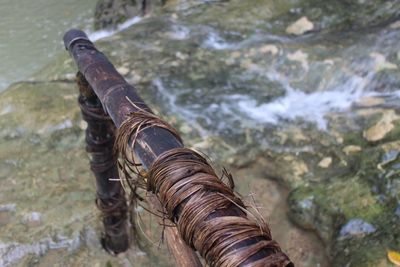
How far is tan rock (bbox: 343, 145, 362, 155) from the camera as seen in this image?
320 centimetres

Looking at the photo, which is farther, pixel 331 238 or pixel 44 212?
pixel 44 212

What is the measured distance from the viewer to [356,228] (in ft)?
8.63

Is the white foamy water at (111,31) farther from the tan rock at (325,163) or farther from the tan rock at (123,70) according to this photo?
the tan rock at (325,163)

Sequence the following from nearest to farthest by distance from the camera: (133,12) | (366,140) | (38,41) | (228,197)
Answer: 1. (228,197)
2. (366,140)
3. (133,12)
4. (38,41)

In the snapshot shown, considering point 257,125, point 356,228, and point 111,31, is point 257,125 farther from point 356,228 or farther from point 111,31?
point 111,31

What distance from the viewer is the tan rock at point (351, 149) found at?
3.20 meters

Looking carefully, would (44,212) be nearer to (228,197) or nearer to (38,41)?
(228,197)

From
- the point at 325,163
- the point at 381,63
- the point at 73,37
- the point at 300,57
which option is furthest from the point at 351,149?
the point at 73,37

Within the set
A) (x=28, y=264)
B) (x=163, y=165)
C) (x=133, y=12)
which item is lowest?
(x=133, y=12)

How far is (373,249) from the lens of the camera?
2.48 m

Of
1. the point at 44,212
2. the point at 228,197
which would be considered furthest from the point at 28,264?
the point at 228,197

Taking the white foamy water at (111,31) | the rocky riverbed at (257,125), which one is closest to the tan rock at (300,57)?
the rocky riverbed at (257,125)

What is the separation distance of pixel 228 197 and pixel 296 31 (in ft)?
13.6

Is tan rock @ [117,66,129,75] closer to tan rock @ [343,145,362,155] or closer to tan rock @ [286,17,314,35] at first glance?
tan rock @ [286,17,314,35]
